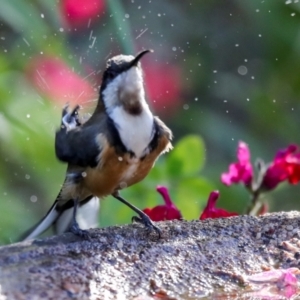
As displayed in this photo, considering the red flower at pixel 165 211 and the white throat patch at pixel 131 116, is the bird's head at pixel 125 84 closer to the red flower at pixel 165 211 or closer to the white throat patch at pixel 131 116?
the white throat patch at pixel 131 116

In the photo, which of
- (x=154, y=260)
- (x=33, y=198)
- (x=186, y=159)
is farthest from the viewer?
(x=33, y=198)

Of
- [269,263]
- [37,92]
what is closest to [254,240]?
[269,263]

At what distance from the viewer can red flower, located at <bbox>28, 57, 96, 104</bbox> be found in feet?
6.91

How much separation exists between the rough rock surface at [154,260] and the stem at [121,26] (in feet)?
3.66

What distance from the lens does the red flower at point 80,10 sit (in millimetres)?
2393

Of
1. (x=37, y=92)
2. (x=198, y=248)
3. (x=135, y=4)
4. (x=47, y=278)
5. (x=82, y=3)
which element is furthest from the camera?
(x=135, y=4)

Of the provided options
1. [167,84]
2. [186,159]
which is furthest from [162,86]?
[186,159]

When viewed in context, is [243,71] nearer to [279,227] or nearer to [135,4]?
[135,4]

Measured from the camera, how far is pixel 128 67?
5.24 feet

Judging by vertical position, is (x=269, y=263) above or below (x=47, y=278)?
above

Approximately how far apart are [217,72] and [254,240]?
76.3 inches

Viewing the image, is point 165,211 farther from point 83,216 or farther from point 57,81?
point 57,81

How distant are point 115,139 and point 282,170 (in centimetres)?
38

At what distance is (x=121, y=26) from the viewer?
Answer: 113 inches
